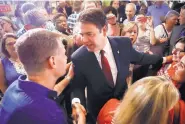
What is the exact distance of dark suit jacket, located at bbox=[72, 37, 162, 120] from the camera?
1727 millimetres

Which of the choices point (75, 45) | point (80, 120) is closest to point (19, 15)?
point (75, 45)

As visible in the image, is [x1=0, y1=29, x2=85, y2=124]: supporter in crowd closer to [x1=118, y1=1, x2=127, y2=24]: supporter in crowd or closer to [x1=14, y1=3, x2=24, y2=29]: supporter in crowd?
[x1=14, y1=3, x2=24, y2=29]: supporter in crowd

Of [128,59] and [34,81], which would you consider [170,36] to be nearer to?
[128,59]

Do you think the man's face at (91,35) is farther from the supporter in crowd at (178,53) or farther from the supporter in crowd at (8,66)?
the supporter in crowd at (8,66)

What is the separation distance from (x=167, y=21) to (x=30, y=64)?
9.09ft

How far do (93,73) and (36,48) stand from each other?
70 centimetres

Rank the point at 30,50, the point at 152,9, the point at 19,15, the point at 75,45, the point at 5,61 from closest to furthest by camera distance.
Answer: the point at 30,50, the point at 5,61, the point at 75,45, the point at 19,15, the point at 152,9

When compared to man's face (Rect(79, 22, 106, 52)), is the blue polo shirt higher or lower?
lower

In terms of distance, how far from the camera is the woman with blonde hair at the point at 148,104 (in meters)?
1.05

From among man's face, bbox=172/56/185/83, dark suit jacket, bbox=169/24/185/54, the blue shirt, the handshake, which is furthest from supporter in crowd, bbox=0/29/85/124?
the blue shirt

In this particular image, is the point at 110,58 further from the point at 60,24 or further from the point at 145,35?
the point at 60,24

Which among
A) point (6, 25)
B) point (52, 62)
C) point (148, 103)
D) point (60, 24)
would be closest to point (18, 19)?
point (6, 25)

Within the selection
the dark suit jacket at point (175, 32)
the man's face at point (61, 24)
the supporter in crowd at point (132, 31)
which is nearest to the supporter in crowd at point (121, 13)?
Answer: the dark suit jacket at point (175, 32)

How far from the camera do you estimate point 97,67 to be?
5.71 feet
